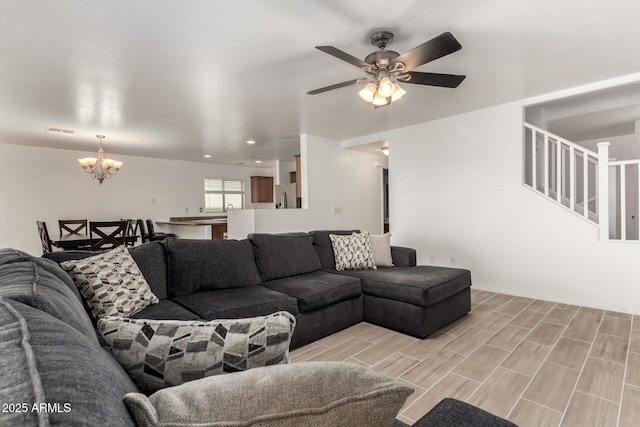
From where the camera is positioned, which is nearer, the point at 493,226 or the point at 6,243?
the point at 493,226

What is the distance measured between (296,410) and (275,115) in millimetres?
4174

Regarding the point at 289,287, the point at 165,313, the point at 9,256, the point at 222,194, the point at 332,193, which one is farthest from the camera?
the point at 222,194

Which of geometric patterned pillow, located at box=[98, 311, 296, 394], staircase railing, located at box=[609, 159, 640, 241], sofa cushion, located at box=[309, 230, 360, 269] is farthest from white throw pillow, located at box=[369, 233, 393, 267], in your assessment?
geometric patterned pillow, located at box=[98, 311, 296, 394]

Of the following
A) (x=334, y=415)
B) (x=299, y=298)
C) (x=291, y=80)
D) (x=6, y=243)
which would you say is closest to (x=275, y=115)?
(x=291, y=80)

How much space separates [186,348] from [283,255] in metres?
2.40

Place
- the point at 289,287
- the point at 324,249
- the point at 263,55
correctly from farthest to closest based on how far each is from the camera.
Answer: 1. the point at 324,249
2. the point at 289,287
3. the point at 263,55

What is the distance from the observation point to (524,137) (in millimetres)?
3916

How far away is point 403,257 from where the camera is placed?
11.8ft

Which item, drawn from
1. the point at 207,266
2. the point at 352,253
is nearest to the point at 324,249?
the point at 352,253

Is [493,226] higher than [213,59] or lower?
lower

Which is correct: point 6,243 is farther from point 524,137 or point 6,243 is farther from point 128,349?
point 524,137

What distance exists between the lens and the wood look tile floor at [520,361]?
175 centimetres

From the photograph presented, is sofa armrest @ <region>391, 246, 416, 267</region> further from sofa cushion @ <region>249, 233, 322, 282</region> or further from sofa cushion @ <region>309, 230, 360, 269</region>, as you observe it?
sofa cushion @ <region>249, 233, 322, 282</region>

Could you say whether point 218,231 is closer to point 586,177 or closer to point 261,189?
point 261,189
